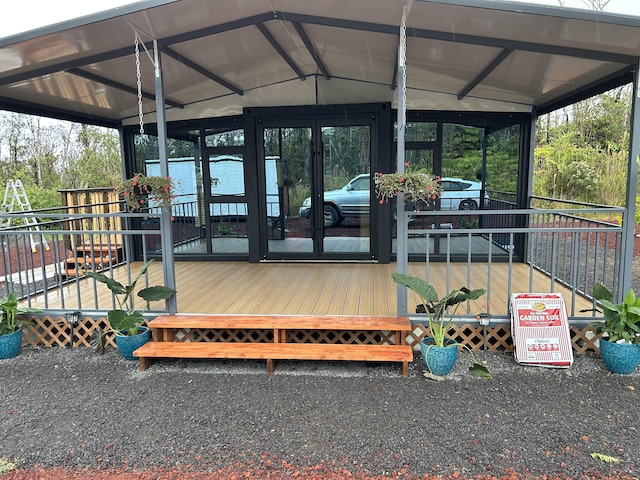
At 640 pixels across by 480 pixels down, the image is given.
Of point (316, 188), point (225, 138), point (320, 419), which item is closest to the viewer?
point (320, 419)

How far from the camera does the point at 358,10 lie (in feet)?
11.4

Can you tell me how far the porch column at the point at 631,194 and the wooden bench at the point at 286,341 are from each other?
1.87 metres

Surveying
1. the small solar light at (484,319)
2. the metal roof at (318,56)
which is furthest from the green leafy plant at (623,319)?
the metal roof at (318,56)

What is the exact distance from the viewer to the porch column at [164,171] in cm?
391

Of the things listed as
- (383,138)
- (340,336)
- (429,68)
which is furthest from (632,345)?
(383,138)

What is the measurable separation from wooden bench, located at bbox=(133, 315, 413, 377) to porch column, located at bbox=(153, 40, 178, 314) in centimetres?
34

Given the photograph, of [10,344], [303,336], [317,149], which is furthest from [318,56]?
[10,344]

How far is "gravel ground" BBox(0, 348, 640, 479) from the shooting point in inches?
97.8

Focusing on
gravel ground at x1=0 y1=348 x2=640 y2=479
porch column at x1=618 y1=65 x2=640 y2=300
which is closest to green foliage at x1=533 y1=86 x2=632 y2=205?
porch column at x1=618 y1=65 x2=640 y2=300

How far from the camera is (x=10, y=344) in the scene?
13.2 ft

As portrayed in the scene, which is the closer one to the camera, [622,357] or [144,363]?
[622,357]

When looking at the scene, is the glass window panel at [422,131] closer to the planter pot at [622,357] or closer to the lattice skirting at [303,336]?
the lattice skirting at [303,336]

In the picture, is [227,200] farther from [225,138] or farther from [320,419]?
[320,419]

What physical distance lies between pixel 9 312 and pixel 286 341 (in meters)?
2.53
